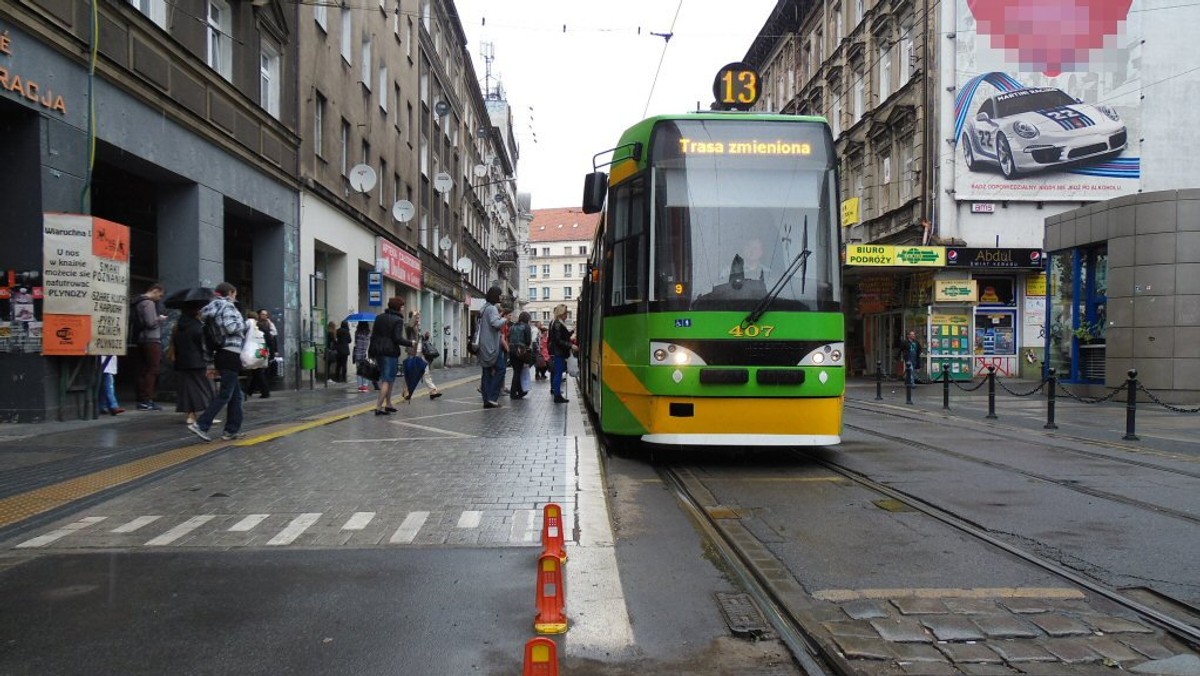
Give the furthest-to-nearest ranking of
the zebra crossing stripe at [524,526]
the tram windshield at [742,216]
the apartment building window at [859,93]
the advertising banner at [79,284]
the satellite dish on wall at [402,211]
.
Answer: the apartment building window at [859,93]
the satellite dish on wall at [402,211]
the advertising banner at [79,284]
the tram windshield at [742,216]
the zebra crossing stripe at [524,526]

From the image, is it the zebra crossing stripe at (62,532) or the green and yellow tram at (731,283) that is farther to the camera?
the green and yellow tram at (731,283)

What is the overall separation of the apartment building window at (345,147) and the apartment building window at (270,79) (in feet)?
14.8

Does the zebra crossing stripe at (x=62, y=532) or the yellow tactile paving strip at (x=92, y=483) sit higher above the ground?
the yellow tactile paving strip at (x=92, y=483)

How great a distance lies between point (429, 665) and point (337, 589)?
41.4 inches

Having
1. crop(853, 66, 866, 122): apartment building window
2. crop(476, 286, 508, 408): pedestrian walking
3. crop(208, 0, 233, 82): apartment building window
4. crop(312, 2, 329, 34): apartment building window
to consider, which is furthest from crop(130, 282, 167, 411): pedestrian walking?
crop(853, 66, 866, 122): apartment building window

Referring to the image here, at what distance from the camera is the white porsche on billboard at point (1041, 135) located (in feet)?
77.4

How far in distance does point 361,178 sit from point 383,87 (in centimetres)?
648

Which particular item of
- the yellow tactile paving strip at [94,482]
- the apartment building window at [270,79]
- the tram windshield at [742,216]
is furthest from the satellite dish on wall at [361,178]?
the tram windshield at [742,216]

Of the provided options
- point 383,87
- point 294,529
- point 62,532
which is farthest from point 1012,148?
point 62,532

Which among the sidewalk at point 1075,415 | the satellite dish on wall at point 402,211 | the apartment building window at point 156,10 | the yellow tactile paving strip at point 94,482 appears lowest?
the sidewalk at point 1075,415

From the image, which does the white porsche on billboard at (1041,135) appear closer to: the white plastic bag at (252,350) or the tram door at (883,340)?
the tram door at (883,340)

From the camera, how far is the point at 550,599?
3.31 m

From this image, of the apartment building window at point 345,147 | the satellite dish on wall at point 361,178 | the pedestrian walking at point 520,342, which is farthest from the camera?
the apartment building window at point 345,147

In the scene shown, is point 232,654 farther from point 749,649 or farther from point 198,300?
point 198,300
